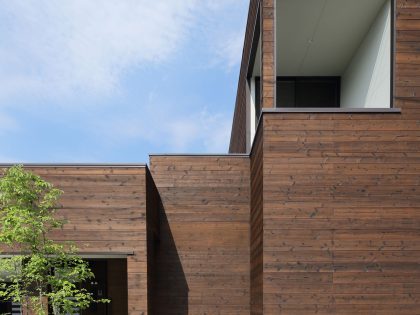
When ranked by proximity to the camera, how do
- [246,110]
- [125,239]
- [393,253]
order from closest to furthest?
[393,253], [125,239], [246,110]

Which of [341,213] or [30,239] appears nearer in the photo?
[30,239]

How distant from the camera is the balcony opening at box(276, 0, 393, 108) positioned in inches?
258

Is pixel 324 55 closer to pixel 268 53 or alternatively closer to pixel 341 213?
pixel 268 53

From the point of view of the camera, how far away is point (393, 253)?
5.21 m

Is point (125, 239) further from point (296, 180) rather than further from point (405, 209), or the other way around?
point (405, 209)

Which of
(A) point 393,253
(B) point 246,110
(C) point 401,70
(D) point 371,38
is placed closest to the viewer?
(A) point 393,253

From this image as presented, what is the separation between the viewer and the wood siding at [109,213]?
6012 millimetres

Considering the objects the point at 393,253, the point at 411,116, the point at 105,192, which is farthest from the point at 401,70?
the point at 105,192

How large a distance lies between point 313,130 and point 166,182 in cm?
333

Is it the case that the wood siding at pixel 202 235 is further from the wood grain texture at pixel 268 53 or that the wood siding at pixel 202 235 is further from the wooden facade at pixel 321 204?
the wood grain texture at pixel 268 53

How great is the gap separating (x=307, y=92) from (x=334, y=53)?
1354 millimetres

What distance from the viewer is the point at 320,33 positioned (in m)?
7.65

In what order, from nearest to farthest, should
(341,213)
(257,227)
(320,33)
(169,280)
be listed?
(341,213) < (257,227) < (169,280) < (320,33)

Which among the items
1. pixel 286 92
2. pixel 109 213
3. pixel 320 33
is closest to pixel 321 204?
pixel 109 213
